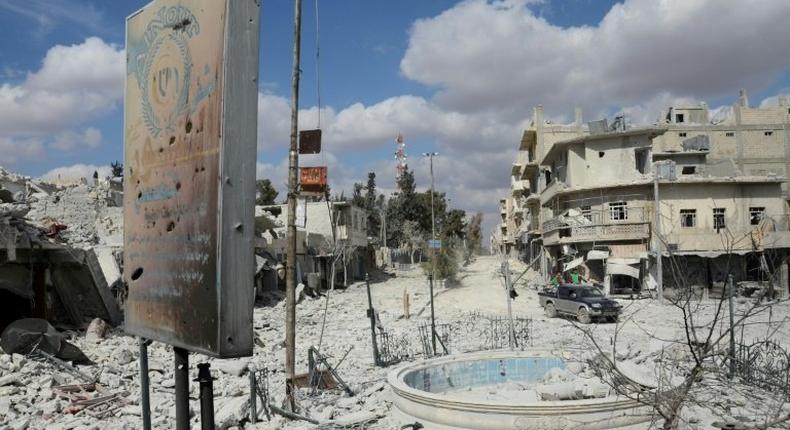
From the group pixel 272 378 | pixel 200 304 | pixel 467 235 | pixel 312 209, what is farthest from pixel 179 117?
pixel 467 235

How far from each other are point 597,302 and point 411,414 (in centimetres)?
1526

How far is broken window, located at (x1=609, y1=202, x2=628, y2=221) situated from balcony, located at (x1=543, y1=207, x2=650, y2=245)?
6cm

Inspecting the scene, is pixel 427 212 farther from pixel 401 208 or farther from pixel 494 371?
pixel 494 371

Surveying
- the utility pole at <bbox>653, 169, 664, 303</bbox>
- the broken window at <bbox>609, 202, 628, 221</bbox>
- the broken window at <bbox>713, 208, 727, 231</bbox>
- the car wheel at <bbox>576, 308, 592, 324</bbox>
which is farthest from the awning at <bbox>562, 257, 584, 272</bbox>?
the car wheel at <bbox>576, 308, 592, 324</bbox>

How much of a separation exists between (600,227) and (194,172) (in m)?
34.2

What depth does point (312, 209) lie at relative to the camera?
4959 cm

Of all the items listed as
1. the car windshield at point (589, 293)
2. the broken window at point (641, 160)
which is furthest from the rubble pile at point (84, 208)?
the broken window at point (641, 160)

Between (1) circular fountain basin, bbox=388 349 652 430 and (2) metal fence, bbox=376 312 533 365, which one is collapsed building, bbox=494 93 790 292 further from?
(1) circular fountain basin, bbox=388 349 652 430

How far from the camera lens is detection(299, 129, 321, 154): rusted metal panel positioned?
476 inches

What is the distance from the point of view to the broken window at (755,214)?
34469mm

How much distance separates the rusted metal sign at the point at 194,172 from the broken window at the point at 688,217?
117 feet

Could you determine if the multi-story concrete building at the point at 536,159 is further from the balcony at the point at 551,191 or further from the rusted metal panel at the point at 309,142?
the rusted metal panel at the point at 309,142

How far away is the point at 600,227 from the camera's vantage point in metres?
34.3

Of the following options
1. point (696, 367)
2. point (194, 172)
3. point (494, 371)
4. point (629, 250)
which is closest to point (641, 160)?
point (629, 250)
